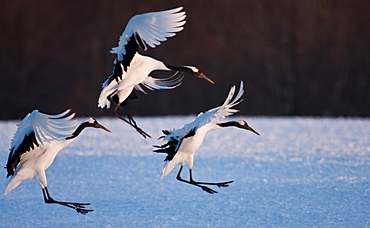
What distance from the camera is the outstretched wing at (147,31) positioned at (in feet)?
8.63

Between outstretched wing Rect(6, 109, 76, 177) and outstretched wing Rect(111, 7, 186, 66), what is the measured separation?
442 millimetres

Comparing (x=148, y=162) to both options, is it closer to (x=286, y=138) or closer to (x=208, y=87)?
(x=286, y=138)

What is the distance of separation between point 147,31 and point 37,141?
2.70 ft

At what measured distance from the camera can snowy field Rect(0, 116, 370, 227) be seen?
139 inches

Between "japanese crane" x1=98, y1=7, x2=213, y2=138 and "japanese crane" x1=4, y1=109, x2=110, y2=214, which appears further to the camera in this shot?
"japanese crane" x1=4, y1=109, x2=110, y2=214

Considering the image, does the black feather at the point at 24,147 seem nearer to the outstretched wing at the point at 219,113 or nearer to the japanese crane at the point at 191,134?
the japanese crane at the point at 191,134

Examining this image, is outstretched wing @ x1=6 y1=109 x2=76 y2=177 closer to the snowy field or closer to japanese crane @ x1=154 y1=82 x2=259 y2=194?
japanese crane @ x1=154 y1=82 x2=259 y2=194

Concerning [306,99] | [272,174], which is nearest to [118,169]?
[272,174]

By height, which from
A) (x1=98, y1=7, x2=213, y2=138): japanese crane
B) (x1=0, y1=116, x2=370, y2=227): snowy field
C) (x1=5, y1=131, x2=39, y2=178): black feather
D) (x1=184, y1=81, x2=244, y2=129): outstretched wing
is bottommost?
(x1=0, y1=116, x2=370, y2=227): snowy field

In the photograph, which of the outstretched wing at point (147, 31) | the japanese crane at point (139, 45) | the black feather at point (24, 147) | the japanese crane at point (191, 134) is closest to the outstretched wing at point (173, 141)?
the japanese crane at point (191, 134)

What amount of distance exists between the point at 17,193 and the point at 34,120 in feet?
5.73

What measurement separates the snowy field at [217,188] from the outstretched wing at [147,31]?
4.03 feet

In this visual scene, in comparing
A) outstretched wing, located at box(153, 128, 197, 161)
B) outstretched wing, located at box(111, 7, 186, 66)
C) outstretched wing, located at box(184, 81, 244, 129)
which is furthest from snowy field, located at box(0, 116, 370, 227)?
outstretched wing, located at box(111, 7, 186, 66)

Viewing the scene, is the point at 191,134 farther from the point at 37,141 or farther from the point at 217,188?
the point at 217,188
